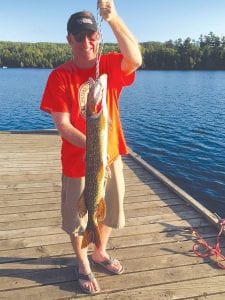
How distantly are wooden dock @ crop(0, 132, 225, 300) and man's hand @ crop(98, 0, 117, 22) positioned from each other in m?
3.08

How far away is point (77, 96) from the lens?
3.94 metres

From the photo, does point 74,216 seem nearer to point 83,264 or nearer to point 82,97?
point 83,264

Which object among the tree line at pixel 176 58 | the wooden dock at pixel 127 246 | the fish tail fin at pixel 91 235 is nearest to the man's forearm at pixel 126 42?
the fish tail fin at pixel 91 235

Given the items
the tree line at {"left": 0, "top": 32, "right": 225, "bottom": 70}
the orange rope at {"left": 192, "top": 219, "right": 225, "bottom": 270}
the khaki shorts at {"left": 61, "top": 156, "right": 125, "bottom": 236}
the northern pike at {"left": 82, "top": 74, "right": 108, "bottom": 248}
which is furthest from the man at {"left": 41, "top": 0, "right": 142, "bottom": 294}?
the tree line at {"left": 0, "top": 32, "right": 225, "bottom": 70}

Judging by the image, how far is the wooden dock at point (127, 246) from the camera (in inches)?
178

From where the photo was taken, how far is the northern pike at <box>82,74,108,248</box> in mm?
3356

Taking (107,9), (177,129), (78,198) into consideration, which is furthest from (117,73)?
(177,129)

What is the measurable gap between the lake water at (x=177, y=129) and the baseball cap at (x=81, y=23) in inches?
399

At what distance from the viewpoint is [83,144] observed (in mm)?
3812

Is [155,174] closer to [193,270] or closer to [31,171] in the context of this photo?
[31,171]

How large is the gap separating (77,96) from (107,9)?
944mm

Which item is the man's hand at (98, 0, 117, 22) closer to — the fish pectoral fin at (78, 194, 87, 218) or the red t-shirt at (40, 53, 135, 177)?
the red t-shirt at (40, 53, 135, 177)

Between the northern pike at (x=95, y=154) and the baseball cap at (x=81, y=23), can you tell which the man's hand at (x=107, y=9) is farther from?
the northern pike at (x=95, y=154)

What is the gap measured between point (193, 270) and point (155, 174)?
12.8ft
